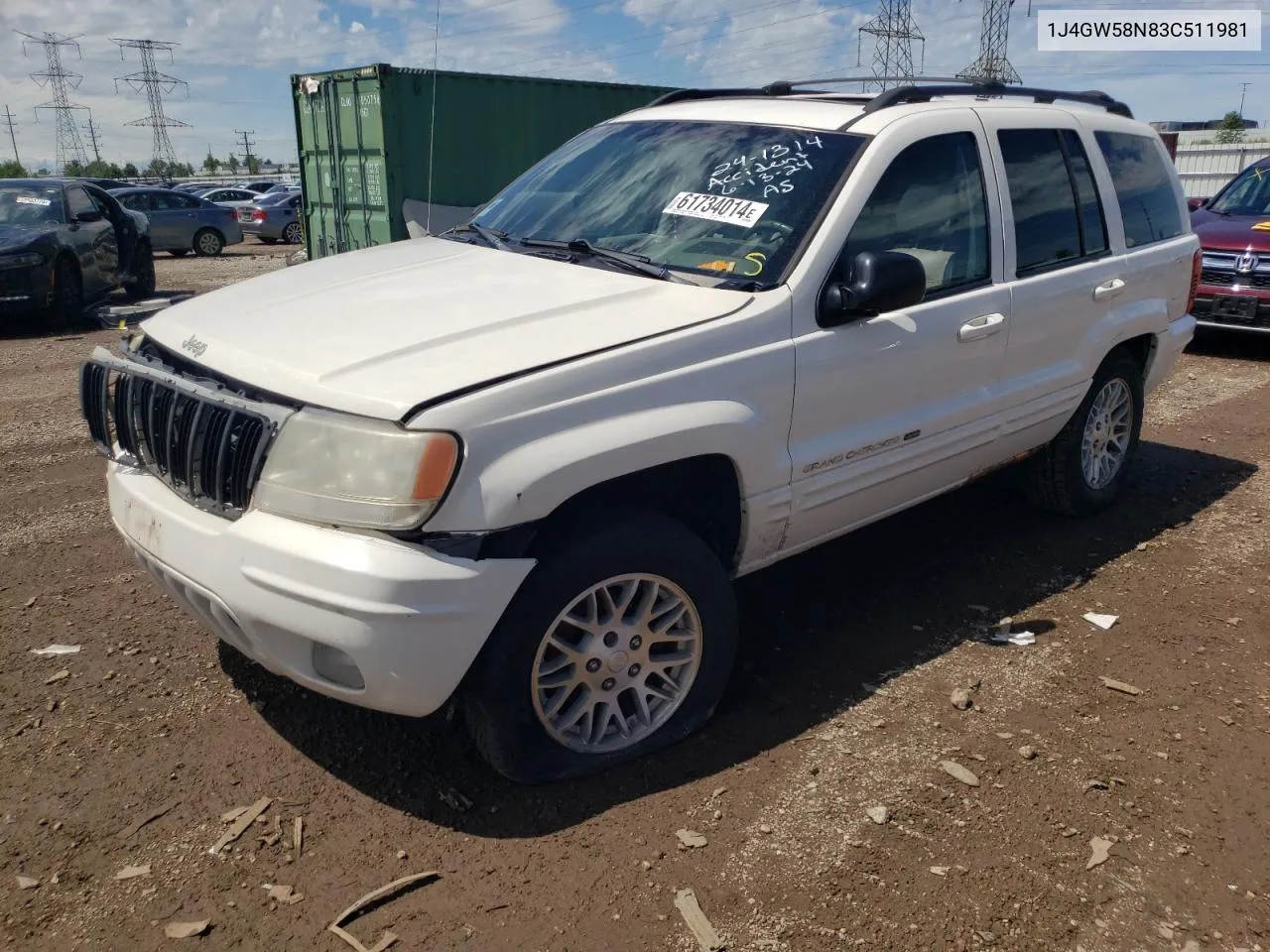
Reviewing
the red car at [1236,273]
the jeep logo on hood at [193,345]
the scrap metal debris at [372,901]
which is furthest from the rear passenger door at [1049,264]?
the red car at [1236,273]

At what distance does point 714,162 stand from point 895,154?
2.12 ft

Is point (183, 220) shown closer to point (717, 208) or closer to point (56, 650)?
point (56, 650)

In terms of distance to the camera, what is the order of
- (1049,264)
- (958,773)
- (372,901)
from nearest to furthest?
1. (372,901)
2. (958,773)
3. (1049,264)

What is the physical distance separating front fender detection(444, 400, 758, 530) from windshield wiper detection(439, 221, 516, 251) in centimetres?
126

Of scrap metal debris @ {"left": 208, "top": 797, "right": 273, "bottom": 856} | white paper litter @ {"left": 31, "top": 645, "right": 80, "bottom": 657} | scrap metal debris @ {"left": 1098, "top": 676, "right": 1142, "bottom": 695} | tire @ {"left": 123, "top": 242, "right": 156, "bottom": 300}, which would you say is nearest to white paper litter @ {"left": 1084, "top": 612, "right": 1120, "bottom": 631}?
scrap metal debris @ {"left": 1098, "top": 676, "right": 1142, "bottom": 695}

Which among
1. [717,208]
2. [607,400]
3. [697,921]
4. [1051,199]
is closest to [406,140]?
[1051,199]

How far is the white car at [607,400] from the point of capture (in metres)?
2.65

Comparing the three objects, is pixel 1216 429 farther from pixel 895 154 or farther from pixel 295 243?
pixel 295 243

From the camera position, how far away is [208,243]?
74.9 feet

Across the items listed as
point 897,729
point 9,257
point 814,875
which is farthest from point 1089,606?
point 9,257

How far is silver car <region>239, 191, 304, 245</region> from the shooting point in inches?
1011

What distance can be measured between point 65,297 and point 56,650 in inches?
376

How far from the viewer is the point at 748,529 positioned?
3.36m

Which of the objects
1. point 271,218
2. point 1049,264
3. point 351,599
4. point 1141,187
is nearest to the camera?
point 351,599
